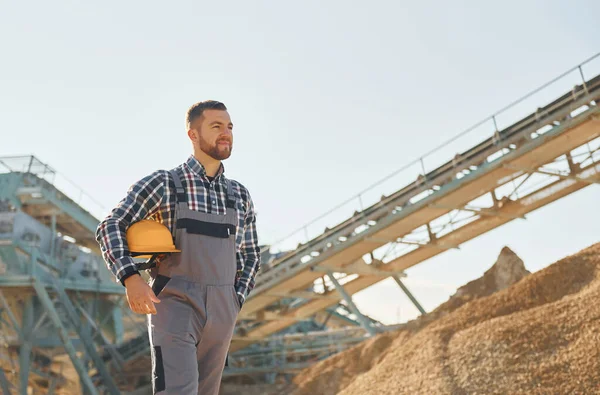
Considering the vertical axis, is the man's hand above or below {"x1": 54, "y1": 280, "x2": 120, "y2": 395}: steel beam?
below

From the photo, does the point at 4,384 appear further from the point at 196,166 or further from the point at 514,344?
the point at 196,166

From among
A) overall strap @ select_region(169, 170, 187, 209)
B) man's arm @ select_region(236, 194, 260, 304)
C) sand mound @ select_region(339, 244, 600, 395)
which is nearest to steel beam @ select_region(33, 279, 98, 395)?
sand mound @ select_region(339, 244, 600, 395)

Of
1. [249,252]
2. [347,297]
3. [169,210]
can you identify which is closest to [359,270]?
[347,297]

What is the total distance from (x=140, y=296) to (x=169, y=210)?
54cm

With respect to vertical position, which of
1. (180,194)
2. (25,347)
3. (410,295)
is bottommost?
(180,194)

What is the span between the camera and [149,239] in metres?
2.93

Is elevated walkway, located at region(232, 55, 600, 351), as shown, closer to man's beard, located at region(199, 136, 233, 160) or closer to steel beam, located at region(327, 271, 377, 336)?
steel beam, located at region(327, 271, 377, 336)

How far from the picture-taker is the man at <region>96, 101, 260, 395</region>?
2.80m

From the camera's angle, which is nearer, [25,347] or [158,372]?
[158,372]

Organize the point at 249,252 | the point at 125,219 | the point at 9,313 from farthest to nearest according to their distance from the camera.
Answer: the point at 9,313 < the point at 249,252 < the point at 125,219

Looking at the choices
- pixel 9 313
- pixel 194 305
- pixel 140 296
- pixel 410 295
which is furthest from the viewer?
pixel 9 313

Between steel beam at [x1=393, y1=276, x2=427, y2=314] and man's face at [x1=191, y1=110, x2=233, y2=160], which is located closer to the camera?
man's face at [x1=191, y1=110, x2=233, y2=160]

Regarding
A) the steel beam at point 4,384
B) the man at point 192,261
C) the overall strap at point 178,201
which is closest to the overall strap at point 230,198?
the man at point 192,261

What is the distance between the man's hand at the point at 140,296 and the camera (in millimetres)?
2727
